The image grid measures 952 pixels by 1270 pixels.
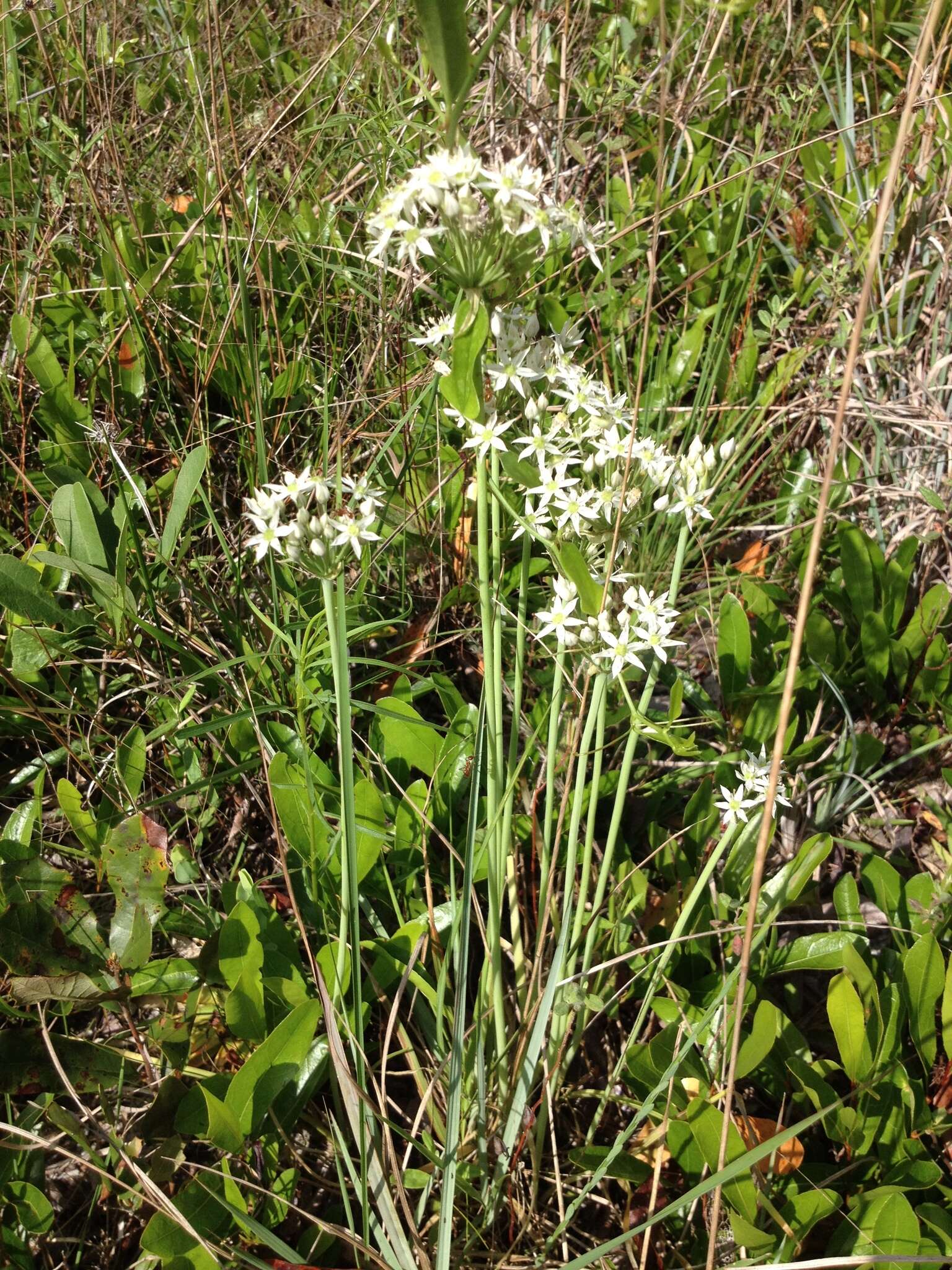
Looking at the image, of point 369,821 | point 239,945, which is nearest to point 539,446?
point 369,821

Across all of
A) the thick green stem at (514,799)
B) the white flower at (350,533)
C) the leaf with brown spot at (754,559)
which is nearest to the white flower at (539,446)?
the thick green stem at (514,799)

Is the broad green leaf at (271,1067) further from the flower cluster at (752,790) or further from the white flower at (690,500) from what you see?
the white flower at (690,500)

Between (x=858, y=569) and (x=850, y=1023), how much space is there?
1.03 m

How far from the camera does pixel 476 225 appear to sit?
94cm

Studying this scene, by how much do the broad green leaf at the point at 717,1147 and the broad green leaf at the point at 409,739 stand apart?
654 millimetres

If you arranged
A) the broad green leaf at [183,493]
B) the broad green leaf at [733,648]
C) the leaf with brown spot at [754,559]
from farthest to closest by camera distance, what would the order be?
the leaf with brown spot at [754,559]
the broad green leaf at [733,648]
the broad green leaf at [183,493]

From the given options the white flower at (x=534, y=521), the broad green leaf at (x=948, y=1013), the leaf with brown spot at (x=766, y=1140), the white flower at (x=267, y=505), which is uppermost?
the white flower at (x=267, y=505)

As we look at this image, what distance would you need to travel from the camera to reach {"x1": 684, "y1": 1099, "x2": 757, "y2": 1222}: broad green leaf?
120 centimetres

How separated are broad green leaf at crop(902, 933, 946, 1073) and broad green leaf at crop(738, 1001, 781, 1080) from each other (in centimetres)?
30

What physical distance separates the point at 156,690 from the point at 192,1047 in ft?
2.16

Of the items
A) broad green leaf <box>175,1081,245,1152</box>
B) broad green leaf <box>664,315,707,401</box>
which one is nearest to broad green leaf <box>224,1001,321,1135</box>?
broad green leaf <box>175,1081,245,1152</box>

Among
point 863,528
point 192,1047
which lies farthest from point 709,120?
point 192,1047

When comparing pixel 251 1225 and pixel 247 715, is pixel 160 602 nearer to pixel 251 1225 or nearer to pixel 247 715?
pixel 247 715

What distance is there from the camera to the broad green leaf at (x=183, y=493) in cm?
171
